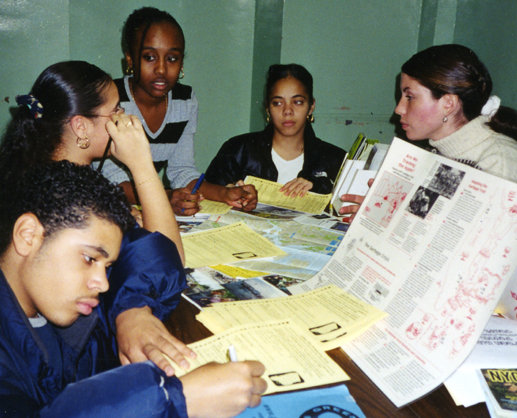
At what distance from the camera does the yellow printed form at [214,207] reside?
1.62 metres

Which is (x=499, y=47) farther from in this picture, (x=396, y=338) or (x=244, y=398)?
(x=244, y=398)

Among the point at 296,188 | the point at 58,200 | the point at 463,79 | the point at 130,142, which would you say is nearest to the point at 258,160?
the point at 296,188

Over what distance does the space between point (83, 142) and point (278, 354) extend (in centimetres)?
87

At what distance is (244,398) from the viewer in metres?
0.63

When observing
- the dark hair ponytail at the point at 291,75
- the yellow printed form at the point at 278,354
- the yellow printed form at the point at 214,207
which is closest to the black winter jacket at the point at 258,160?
the dark hair ponytail at the point at 291,75

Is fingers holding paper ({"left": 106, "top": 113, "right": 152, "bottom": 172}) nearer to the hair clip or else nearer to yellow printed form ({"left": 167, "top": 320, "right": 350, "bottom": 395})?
the hair clip

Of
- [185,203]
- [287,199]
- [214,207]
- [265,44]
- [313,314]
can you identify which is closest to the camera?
[313,314]

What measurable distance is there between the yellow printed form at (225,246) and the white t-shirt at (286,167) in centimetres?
102

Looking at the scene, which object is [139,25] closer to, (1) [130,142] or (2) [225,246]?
(1) [130,142]

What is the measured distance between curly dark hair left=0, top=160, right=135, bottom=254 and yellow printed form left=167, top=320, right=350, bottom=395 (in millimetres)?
281

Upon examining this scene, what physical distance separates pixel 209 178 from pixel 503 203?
5.58 ft

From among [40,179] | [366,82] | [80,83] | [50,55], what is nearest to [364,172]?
[80,83]

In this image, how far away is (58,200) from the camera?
777 mm

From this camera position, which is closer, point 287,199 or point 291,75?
point 287,199
